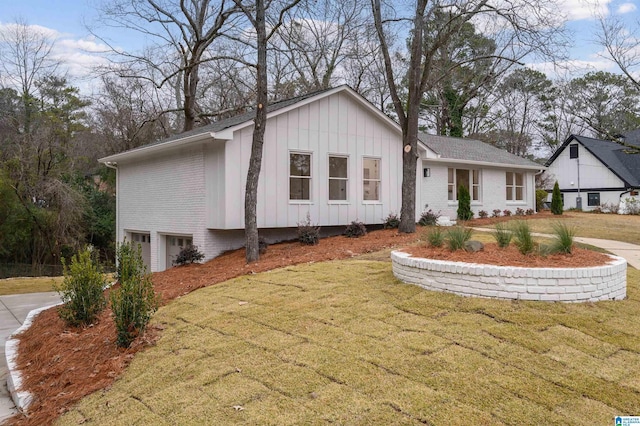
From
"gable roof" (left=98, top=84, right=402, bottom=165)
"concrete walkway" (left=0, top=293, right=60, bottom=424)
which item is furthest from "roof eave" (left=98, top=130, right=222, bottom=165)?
"concrete walkway" (left=0, top=293, right=60, bottom=424)

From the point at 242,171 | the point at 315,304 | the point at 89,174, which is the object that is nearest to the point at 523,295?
the point at 315,304

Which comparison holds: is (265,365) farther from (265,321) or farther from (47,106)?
Result: (47,106)

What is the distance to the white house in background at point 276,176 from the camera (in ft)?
37.7

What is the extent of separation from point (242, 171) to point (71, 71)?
2002 centimetres

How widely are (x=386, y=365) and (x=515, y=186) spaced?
62.1ft

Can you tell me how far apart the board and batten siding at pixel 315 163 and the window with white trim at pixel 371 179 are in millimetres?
155

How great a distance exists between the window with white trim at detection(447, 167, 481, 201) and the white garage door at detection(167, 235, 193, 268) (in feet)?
33.2

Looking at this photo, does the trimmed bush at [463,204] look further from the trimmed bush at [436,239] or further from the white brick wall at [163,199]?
the trimmed bush at [436,239]

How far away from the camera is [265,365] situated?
419cm

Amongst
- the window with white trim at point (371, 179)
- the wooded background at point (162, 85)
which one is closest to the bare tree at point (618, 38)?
the wooded background at point (162, 85)

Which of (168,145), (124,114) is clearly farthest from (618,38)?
(124,114)

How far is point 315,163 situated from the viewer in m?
12.7

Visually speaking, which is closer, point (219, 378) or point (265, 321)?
point (219, 378)

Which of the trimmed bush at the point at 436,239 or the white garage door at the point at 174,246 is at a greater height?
the trimmed bush at the point at 436,239
